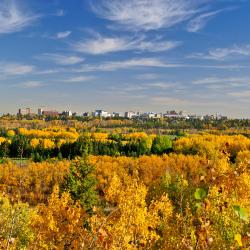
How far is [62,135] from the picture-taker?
7844 inches

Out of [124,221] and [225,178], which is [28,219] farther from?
[225,178]

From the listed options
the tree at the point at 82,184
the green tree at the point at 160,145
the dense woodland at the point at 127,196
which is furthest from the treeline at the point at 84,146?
the tree at the point at 82,184

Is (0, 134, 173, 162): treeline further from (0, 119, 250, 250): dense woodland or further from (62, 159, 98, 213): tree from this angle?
(62, 159, 98, 213): tree

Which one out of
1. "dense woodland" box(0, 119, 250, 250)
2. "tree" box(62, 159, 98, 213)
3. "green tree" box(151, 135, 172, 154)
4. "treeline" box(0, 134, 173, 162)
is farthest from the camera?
"green tree" box(151, 135, 172, 154)

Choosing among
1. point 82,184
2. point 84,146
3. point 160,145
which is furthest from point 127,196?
point 160,145

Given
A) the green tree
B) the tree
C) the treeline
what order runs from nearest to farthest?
the tree → the treeline → the green tree

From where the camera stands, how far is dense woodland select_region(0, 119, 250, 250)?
244 inches

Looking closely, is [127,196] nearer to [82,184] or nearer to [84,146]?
[82,184]

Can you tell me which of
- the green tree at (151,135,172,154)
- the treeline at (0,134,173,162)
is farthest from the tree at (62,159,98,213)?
the green tree at (151,135,172,154)

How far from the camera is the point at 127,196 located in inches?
872

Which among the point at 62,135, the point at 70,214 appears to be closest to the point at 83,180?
the point at 70,214

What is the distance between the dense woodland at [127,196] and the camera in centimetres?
621

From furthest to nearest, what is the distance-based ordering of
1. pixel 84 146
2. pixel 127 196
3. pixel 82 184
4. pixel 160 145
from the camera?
pixel 160 145, pixel 84 146, pixel 82 184, pixel 127 196

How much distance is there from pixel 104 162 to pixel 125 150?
39276mm
